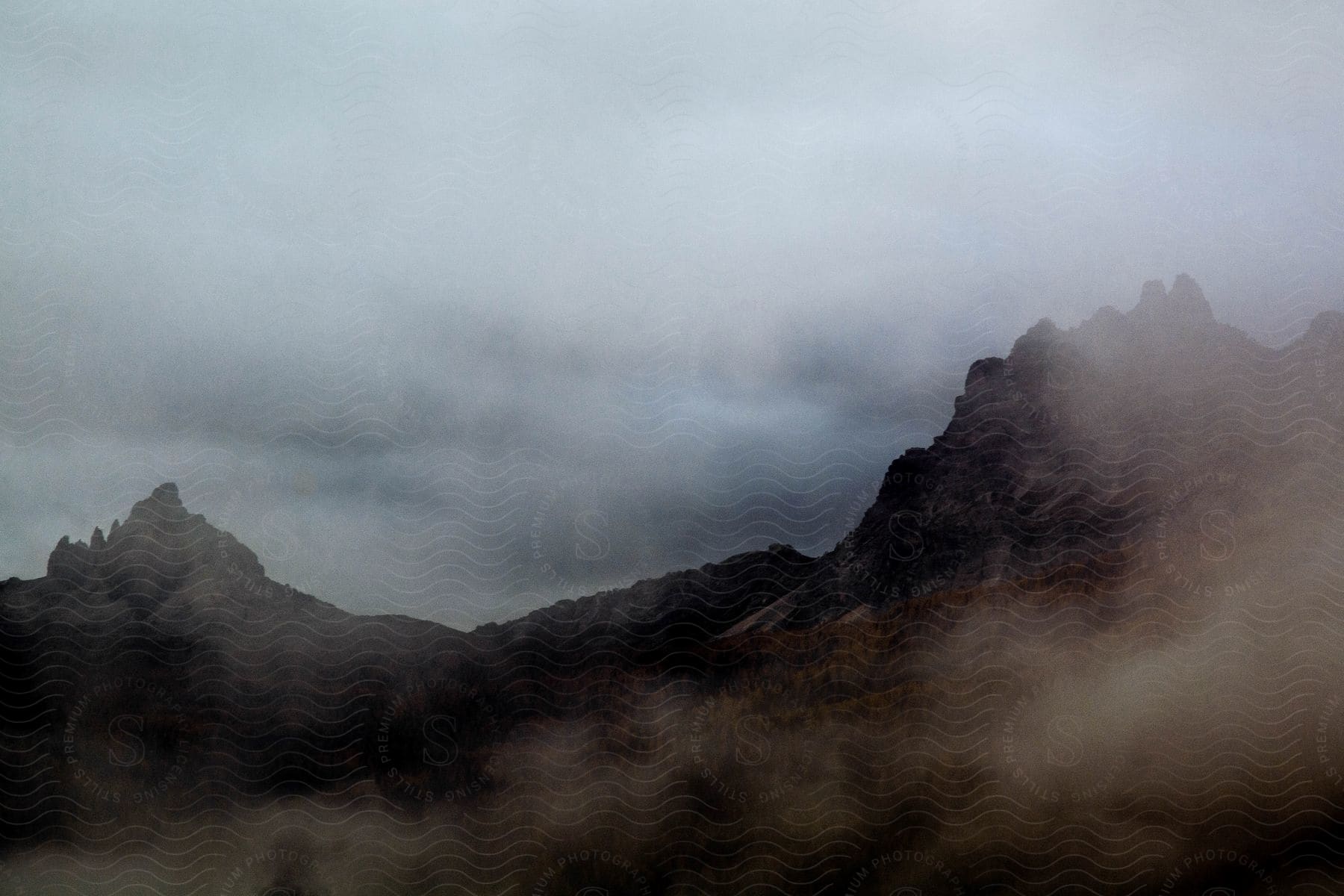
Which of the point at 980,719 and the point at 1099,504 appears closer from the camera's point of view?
the point at 980,719

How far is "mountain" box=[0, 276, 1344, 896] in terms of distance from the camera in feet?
55.1

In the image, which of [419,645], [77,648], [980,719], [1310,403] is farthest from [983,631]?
[77,648]

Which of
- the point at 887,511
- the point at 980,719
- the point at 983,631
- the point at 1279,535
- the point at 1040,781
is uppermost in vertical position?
the point at 887,511

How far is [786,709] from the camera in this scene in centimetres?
1892

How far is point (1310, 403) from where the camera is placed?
1733 cm

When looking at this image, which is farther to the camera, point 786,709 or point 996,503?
point 996,503

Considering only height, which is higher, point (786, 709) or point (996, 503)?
point (996, 503)

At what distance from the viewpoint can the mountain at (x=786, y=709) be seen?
16.8m

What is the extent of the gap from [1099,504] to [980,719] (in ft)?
15.7

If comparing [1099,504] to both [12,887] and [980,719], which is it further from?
[12,887]

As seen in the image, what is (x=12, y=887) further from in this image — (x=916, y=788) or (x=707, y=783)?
(x=916, y=788)

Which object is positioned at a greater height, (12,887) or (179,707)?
(179,707)

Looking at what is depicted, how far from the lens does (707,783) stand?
56.9 feet

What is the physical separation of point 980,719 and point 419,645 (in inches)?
406
